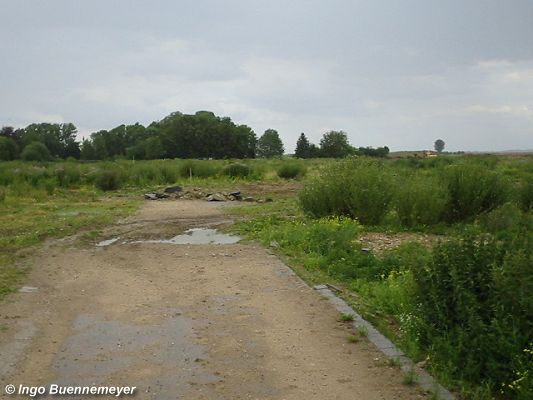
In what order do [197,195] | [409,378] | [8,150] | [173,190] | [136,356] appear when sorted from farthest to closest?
[8,150] < [173,190] < [197,195] < [136,356] < [409,378]

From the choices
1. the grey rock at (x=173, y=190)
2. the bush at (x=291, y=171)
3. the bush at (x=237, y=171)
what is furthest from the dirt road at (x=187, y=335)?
the bush at (x=291, y=171)

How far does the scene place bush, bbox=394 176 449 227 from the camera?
13.1m

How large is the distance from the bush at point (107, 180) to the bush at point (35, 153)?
3594 cm

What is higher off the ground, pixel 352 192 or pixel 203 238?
pixel 352 192

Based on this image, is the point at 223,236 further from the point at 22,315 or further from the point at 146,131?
the point at 146,131

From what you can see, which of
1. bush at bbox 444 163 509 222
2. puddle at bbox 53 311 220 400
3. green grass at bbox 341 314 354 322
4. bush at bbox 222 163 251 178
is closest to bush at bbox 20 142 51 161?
bush at bbox 222 163 251 178

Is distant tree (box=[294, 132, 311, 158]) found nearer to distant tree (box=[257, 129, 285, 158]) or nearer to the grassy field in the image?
distant tree (box=[257, 129, 285, 158])

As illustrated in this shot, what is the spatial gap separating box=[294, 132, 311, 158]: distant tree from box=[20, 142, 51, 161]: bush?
1543 inches

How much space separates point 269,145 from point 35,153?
52518 mm

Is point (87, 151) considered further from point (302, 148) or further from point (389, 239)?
point (389, 239)

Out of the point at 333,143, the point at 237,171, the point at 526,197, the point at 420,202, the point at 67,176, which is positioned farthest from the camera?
the point at 333,143

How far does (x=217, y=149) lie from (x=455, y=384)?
8491 cm

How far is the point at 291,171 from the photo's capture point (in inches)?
1507

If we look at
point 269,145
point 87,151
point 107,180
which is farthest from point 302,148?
point 107,180
